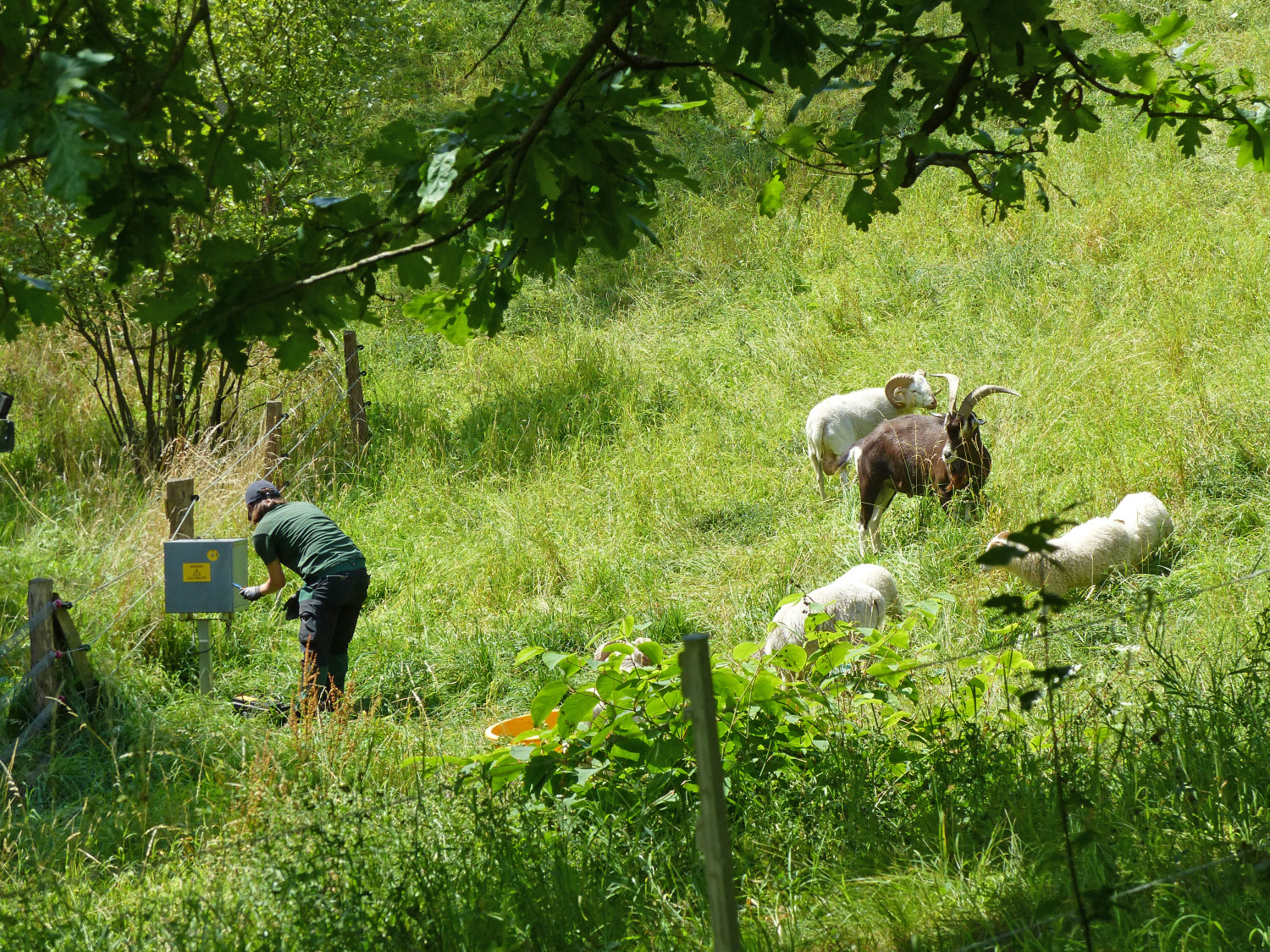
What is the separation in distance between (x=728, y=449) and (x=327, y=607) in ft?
17.2

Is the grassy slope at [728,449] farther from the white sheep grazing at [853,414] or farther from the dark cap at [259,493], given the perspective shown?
the dark cap at [259,493]

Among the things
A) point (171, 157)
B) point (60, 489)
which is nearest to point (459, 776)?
point (171, 157)

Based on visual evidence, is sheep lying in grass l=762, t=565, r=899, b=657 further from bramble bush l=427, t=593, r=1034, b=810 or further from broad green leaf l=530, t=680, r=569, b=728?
broad green leaf l=530, t=680, r=569, b=728

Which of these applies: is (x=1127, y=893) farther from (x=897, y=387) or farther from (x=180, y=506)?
(x=897, y=387)

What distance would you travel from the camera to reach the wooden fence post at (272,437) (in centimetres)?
1061

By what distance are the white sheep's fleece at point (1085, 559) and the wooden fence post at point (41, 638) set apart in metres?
5.72

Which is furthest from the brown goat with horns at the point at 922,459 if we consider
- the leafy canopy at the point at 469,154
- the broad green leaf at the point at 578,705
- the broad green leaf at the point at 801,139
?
the broad green leaf at the point at 578,705

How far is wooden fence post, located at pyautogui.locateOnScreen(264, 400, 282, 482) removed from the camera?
10609 millimetres

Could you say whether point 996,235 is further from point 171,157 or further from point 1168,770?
point 171,157

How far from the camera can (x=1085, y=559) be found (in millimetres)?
6793

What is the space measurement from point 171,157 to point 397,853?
2.13 metres

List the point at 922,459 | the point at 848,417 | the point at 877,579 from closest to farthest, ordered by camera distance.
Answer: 1. the point at 877,579
2. the point at 922,459
3. the point at 848,417

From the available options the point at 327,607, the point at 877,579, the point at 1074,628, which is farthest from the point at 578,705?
the point at 327,607

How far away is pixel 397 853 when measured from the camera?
3324 millimetres
